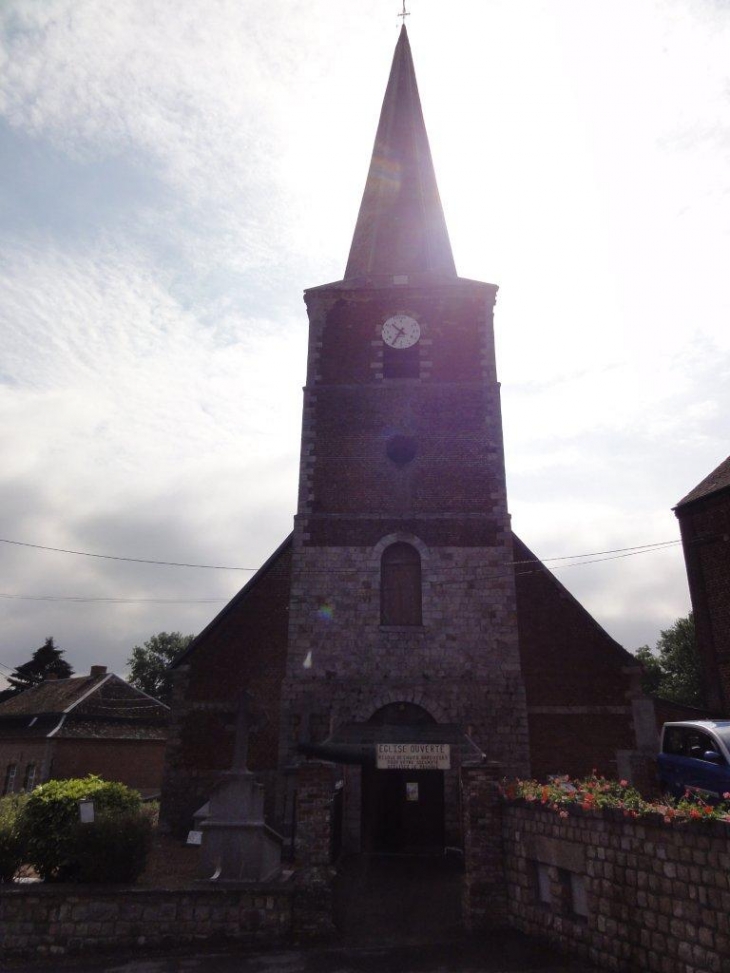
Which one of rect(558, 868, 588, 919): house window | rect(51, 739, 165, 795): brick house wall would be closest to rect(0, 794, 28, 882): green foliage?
rect(558, 868, 588, 919): house window

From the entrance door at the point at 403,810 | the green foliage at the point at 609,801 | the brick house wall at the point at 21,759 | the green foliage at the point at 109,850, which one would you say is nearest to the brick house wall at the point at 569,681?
the entrance door at the point at 403,810

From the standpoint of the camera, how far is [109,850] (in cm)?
959

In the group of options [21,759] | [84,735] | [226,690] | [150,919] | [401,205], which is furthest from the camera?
[21,759]

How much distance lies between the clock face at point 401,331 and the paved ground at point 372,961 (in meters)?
13.6

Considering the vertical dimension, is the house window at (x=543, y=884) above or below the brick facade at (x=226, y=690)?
below

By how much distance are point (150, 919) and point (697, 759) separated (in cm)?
754

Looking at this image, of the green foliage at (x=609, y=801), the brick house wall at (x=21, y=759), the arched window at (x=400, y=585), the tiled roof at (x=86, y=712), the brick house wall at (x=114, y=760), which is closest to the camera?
the green foliage at (x=609, y=801)

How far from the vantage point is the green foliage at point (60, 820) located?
9.87 metres

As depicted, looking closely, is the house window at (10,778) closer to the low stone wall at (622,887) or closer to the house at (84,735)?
the house at (84,735)

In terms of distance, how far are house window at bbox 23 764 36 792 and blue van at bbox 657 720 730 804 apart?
27.5m

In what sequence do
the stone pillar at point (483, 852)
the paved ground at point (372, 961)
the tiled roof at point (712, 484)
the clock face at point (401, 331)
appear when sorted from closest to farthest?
the paved ground at point (372, 961) → the stone pillar at point (483, 852) → the clock face at point (401, 331) → the tiled roof at point (712, 484)

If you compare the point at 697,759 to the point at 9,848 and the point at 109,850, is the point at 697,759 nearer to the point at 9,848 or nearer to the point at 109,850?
the point at 109,850

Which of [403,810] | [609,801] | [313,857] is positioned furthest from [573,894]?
[403,810]

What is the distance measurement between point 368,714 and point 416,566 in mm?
3593
